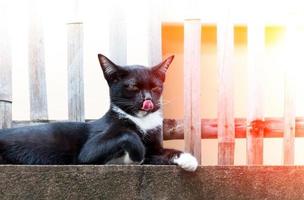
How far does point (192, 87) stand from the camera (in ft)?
6.43

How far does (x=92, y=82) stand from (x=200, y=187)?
41.4 inches

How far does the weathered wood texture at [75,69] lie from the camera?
1978 millimetres

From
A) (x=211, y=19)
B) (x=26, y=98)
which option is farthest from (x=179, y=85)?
(x=26, y=98)

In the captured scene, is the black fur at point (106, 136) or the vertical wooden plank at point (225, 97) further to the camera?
the vertical wooden plank at point (225, 97)

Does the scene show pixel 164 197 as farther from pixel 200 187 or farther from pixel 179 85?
pixel 179 85

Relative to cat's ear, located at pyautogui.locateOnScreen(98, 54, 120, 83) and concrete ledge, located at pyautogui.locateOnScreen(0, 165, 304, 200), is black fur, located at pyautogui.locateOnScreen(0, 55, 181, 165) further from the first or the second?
concrete ledge, located at pyautogui.locateOnScreen(0, 165, 304, 200)

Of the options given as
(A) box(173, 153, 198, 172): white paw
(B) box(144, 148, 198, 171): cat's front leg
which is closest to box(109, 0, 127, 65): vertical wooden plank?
(B) box(144, 148, 198, 171): cat's front leg

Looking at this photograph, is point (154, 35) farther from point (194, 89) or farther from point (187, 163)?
point (187, 163)

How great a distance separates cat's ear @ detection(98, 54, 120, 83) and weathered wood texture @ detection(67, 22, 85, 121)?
28 cm

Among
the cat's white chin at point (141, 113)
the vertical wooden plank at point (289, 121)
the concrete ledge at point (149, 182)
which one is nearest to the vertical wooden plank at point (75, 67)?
the cat's white chin at point (141, 113)

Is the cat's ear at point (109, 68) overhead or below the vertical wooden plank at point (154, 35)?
below

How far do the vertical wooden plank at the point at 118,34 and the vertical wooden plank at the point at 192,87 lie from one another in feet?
0.85

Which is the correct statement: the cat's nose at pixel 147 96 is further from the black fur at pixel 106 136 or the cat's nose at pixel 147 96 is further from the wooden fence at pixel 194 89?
the wooden fence at pixel 194 89

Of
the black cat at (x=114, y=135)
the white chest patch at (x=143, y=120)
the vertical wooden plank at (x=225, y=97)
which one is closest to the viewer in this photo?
the black cat at (x=114, y=135)
